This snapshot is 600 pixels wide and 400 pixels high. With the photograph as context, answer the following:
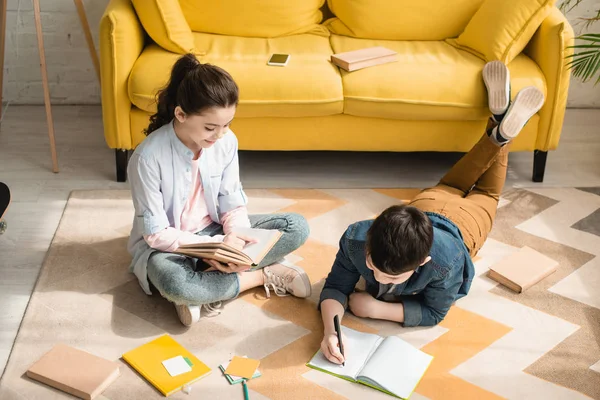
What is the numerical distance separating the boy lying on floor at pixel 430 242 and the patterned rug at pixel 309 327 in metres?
0.08

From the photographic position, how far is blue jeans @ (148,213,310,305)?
224 cm

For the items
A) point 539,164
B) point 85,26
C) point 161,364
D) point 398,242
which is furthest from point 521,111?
point 85,26

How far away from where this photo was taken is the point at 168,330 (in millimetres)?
2293

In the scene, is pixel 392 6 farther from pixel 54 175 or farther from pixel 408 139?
pixel 54 175

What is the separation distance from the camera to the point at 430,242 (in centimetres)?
201

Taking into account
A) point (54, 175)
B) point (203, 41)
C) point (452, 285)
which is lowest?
point (54, 175)

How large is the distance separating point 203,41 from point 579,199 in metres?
1.79

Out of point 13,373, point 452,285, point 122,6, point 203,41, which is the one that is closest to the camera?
point 13,373

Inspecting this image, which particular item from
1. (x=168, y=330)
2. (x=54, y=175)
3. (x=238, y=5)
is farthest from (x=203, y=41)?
(x=168, y=330)

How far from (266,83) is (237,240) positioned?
905 millimetres

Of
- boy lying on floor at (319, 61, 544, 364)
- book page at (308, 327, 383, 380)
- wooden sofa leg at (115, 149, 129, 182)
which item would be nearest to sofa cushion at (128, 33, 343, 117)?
wooden sofa leg at (115, 149, 129, 182)

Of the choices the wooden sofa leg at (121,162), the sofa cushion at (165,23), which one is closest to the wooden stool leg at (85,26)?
the sofa cushion at (165,23)

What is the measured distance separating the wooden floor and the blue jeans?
2.12 ft

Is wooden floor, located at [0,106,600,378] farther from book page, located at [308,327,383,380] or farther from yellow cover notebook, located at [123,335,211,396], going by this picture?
book page, located at [308,327,383,380]
